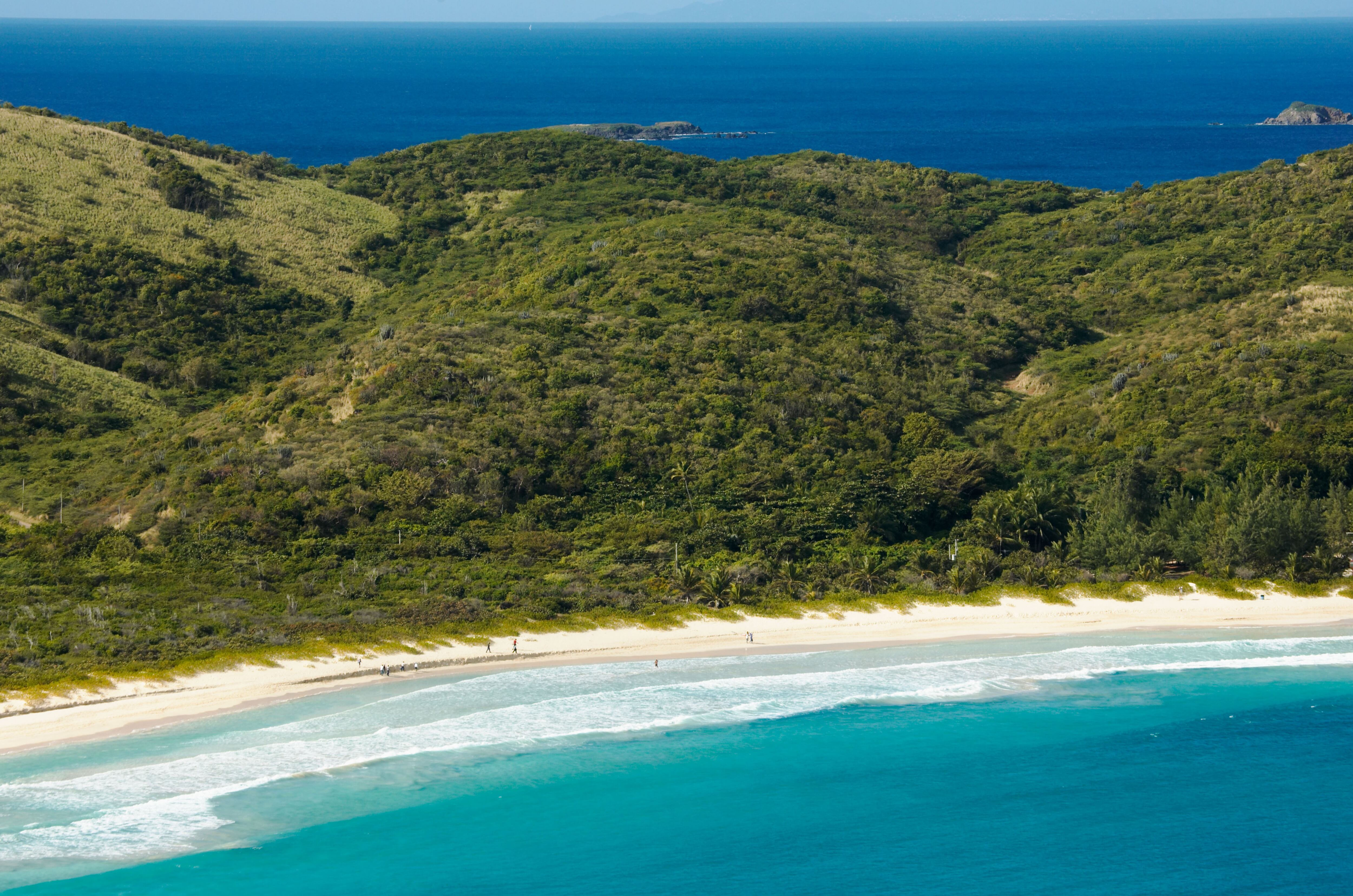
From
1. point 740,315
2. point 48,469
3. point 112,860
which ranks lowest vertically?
point 112,860

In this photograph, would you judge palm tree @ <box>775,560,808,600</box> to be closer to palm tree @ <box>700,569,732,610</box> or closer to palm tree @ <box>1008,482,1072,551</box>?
palm tree @ <box>700,569,732,610</box>

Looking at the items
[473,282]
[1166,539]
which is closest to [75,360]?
[473,282]

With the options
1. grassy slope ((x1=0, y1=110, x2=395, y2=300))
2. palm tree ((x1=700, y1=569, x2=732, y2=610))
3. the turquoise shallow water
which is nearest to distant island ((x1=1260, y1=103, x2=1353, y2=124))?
grassy slope ((x1=0, y1=110, x2=395, y2=300))

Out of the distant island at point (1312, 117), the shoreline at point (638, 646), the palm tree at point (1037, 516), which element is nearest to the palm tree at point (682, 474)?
the shoreline at point (638, 646)

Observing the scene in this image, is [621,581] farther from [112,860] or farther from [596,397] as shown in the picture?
[112,860]

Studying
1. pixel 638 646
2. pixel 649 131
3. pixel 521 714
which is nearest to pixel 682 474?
pixel 638 646

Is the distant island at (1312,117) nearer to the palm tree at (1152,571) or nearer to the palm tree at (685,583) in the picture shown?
the palm tree at (1152,571)
